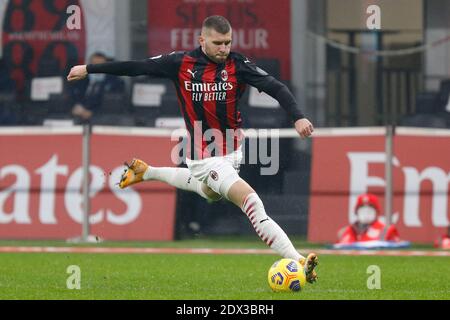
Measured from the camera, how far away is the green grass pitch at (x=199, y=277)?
9461mm

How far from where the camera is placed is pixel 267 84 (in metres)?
10.2

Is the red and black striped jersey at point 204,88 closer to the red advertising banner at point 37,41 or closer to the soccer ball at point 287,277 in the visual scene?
the soccer ball at point 287,277

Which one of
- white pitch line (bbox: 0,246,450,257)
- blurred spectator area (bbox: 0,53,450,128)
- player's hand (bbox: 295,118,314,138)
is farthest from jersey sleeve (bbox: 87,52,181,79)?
blurred spectator area (bbox: 0,53,450,128)

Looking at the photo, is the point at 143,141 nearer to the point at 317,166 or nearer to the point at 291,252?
the point at 317,166

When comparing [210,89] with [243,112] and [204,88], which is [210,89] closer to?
[204,88]

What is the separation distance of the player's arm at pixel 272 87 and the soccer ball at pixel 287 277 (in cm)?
96

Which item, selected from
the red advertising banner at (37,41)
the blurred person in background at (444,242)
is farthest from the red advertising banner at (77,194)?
the blurred person in background at (444,242)

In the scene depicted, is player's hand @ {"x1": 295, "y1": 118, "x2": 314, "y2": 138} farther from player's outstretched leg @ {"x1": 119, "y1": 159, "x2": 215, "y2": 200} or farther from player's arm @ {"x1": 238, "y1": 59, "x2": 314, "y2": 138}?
player's outstretched leg @ {"x1": 119, "y1": 159, "x2": 215, "y2": 200}

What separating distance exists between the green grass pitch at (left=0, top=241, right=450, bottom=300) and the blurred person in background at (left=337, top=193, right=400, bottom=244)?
167cm

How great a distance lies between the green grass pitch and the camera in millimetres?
9461

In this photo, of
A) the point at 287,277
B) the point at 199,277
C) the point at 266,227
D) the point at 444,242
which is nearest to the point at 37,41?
the point at 444,242

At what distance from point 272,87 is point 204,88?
0.55 meters

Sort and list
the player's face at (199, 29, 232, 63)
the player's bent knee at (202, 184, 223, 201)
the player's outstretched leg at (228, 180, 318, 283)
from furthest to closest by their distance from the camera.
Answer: the player's bent knee at (202, 184, 223, 201) < the player's face at (199, 29, 232, 63) < the player's outstretched leg at (228, 180, 318, 283)

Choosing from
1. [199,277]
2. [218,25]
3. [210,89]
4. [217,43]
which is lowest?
[199,277]
